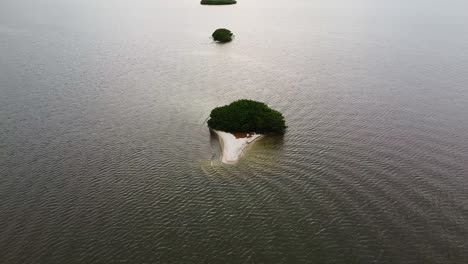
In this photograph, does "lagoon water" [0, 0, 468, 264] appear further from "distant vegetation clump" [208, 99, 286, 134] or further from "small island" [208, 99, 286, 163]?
"distant vegetation clump" [208, 99, 286, 134]

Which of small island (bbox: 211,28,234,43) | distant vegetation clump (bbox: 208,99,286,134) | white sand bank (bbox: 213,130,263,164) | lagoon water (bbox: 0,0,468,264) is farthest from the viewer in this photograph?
small island (bbox: 211,28,234,43)

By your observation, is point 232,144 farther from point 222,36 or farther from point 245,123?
point 222,36

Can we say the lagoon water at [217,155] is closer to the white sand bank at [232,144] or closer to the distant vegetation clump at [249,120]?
the white sand bank at [232,144]

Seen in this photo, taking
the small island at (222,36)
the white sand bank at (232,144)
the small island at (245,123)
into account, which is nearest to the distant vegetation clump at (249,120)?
the small island at (245,123)

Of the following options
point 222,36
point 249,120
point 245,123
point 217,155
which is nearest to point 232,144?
point 217,155

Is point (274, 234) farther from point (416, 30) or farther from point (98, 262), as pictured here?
point (416, 30)

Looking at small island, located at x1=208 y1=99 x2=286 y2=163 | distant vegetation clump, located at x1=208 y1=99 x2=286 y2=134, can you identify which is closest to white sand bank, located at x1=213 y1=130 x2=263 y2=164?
small island, located at x1=208 y1=99 x2=286 y2=163
